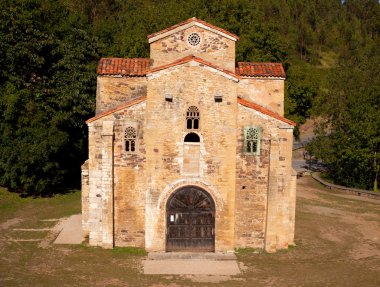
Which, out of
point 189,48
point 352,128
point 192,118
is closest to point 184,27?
point 189,48

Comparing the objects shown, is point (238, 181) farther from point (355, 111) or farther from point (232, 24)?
point (232, 24)

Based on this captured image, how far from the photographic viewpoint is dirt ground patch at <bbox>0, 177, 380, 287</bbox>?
17531 millimetres

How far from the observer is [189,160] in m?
20.1

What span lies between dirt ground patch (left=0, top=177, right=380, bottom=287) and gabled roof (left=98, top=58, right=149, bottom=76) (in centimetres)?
790

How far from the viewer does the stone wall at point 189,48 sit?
2039cm

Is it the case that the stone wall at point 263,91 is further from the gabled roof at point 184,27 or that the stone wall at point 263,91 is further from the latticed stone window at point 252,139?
the gabled roof at point 184,27

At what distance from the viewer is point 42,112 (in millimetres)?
31672

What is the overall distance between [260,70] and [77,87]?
15.3m

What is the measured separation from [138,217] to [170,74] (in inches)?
250

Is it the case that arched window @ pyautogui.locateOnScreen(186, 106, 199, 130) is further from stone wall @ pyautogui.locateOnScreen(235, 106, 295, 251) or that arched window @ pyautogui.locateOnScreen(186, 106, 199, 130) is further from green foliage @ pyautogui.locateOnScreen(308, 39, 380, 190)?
green foliage @ pyautogui.locateOnScreen(308, 39, 380, 190)

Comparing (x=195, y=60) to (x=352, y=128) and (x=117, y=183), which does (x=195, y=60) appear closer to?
(x=117, y=183)

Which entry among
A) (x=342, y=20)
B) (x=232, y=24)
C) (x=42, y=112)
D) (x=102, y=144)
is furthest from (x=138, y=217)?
(x=342, y=20)

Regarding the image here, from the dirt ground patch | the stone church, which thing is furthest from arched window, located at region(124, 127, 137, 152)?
the dirt ground patch

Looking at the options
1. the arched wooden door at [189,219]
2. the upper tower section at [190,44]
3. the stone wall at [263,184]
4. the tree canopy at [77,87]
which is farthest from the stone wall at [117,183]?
the tree canopy at [77,87]
